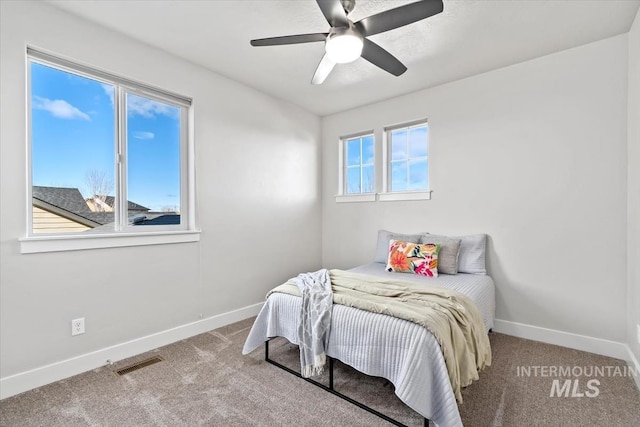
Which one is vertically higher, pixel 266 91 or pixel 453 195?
pixel 266 91

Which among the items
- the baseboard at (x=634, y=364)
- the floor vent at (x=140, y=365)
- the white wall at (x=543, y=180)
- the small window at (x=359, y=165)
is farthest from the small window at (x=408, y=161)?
the floor vent at (x=140, y=365)

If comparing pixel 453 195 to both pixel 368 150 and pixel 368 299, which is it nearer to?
pixel 368 150

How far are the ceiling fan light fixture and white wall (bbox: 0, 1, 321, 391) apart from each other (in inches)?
64.2

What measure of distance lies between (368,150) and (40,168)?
3275mm

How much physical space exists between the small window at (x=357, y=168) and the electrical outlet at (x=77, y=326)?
3.00 m

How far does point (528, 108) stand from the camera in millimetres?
2844

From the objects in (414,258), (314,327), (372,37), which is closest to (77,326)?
(314,327)

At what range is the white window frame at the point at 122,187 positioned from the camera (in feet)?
6.81

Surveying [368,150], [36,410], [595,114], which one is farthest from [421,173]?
[36,410]

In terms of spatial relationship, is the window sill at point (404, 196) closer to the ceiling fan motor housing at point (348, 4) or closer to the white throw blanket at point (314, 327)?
the white throw blanket at point (314, 327)

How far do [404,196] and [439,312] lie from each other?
1982 millimetres

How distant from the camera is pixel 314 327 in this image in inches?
80.0

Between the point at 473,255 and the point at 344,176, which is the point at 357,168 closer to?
the point at 344,176

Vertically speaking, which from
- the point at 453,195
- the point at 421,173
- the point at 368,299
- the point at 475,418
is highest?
the point at 421,173
